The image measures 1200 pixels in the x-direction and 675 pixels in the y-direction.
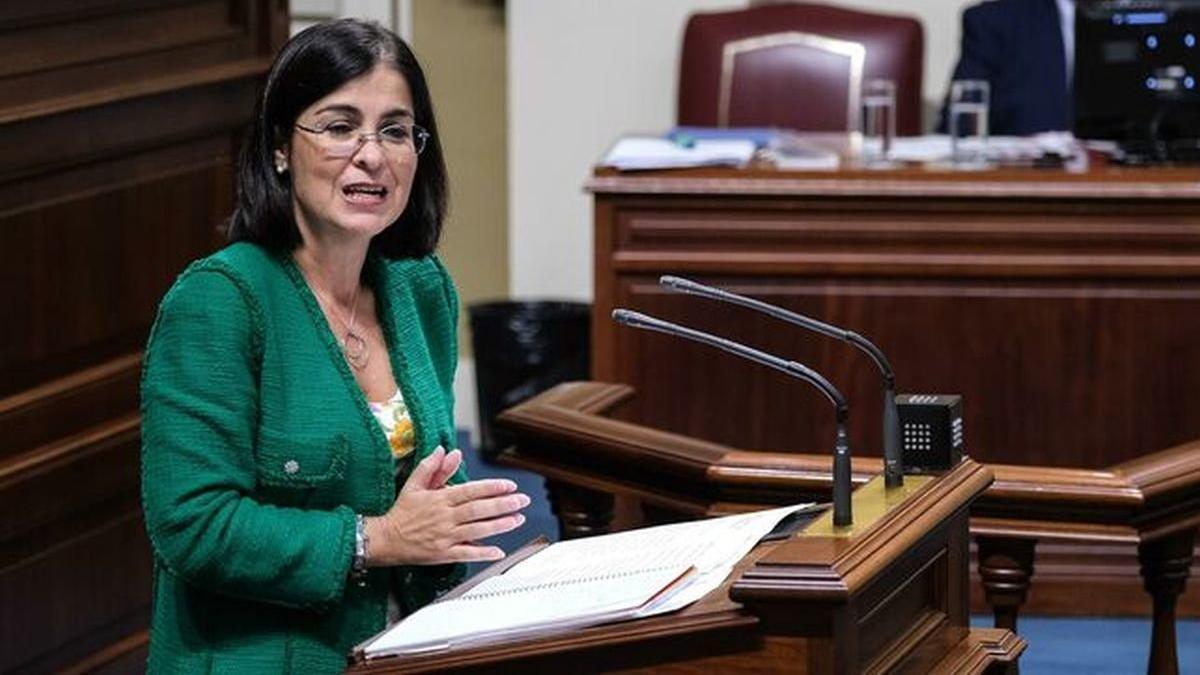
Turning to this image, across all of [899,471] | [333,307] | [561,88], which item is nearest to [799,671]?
[899,471]

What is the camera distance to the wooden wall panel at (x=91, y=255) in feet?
12.7

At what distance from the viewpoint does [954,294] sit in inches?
225

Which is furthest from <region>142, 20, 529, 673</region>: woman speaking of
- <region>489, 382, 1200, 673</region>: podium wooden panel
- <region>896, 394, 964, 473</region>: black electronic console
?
<region>489, 382, 1200, 673</region>: podium wooden panel

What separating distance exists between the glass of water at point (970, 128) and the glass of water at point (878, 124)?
16 centimetres

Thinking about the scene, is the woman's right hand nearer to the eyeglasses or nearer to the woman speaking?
the woman speaking

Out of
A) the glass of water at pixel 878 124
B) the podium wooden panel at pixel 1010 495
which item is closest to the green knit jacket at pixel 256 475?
the podium wooden panel at pixel 1010 495

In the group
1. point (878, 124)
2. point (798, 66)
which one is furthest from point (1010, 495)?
point (798, 66)

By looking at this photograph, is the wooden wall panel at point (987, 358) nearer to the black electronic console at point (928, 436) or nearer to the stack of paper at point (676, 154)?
the stack of paper at point (676, 154)

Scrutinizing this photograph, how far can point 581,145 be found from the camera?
7.65 m

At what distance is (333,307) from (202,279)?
0.74ft

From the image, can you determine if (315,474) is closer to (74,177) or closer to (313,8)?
(74,177)

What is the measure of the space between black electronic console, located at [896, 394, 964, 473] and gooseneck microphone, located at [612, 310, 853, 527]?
0.23 m

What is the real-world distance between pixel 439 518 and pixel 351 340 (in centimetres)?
32

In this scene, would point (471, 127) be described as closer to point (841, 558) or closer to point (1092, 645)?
point (1092, 645)
